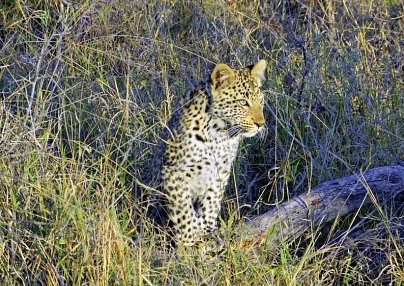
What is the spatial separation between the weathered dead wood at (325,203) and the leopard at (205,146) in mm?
441

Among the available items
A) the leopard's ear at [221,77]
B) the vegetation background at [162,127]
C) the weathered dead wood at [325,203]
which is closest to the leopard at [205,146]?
the leopard's ear at [221,77]

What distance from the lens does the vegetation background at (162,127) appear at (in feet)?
15.7

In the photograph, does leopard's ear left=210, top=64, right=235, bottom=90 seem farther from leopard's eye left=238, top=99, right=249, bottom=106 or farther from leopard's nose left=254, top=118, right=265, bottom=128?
leopard's nose left=254, top=118, right=265, bottom=128

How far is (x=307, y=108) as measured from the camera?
674 cm

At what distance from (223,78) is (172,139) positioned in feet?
1.49

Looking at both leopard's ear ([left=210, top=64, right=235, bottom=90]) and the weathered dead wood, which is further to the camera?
leopard's ear ([left=210, top=64, right=235, bottom=90])

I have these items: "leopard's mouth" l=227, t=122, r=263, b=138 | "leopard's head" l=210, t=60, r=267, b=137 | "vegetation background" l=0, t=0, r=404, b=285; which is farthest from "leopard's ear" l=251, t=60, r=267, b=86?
"vegetation background" l=0, t=0, r=404, b=285

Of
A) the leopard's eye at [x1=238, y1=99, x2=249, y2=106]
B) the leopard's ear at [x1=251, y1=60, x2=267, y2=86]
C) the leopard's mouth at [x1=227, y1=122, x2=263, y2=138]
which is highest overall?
the leopard's ear at [x1=251, y1=60, x2=267, y2=86]

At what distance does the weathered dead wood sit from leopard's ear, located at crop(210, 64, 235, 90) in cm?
78

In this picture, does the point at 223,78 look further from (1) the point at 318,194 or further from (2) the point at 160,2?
(2) the point at 160,2

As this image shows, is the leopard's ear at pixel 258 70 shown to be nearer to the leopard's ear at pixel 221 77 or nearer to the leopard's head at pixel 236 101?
the leopard's head at pixel 236 101

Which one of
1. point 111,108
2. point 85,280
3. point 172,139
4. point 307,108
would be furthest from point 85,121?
point 85,280

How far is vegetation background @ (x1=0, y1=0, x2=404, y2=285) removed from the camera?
480cm

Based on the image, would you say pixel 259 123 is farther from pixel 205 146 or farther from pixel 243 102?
pixel 205 146
